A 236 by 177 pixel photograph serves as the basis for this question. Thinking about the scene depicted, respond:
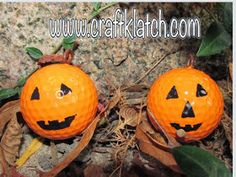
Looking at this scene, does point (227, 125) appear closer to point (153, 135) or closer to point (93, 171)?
point (153, 135)

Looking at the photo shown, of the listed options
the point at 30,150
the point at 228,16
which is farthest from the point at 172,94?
the point at 30,150

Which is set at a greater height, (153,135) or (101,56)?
(101,56)

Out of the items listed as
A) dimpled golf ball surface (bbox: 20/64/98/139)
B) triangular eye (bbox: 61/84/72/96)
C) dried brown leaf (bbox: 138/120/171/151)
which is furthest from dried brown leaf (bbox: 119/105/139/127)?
triangular eye (bbox: 61/84/72/96)

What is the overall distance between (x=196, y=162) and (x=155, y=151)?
0.82 ft

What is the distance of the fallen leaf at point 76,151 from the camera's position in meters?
1.50

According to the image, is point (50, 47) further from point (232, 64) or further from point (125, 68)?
point (232, 64)

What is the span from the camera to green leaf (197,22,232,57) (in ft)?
4.76

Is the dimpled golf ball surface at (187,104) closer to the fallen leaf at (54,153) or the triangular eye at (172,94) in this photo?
the triangular eye at (172,94)

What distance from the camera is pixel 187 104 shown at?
147 centimetres

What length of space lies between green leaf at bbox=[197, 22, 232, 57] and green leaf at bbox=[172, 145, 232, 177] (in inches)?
13.3

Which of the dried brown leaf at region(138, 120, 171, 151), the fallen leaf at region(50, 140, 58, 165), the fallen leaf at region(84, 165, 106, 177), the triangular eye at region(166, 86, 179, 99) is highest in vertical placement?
the triangular eye at region(166, 86, 179, 99)

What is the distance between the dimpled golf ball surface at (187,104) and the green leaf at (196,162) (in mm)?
195

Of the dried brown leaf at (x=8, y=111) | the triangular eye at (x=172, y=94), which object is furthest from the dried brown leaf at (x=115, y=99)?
the dried brown leaf at (x=8, y=111)

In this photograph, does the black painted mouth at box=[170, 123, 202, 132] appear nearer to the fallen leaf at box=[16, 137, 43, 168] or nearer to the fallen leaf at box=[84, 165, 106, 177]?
the fallen leaf at box=[84, 165, 106, 177]
